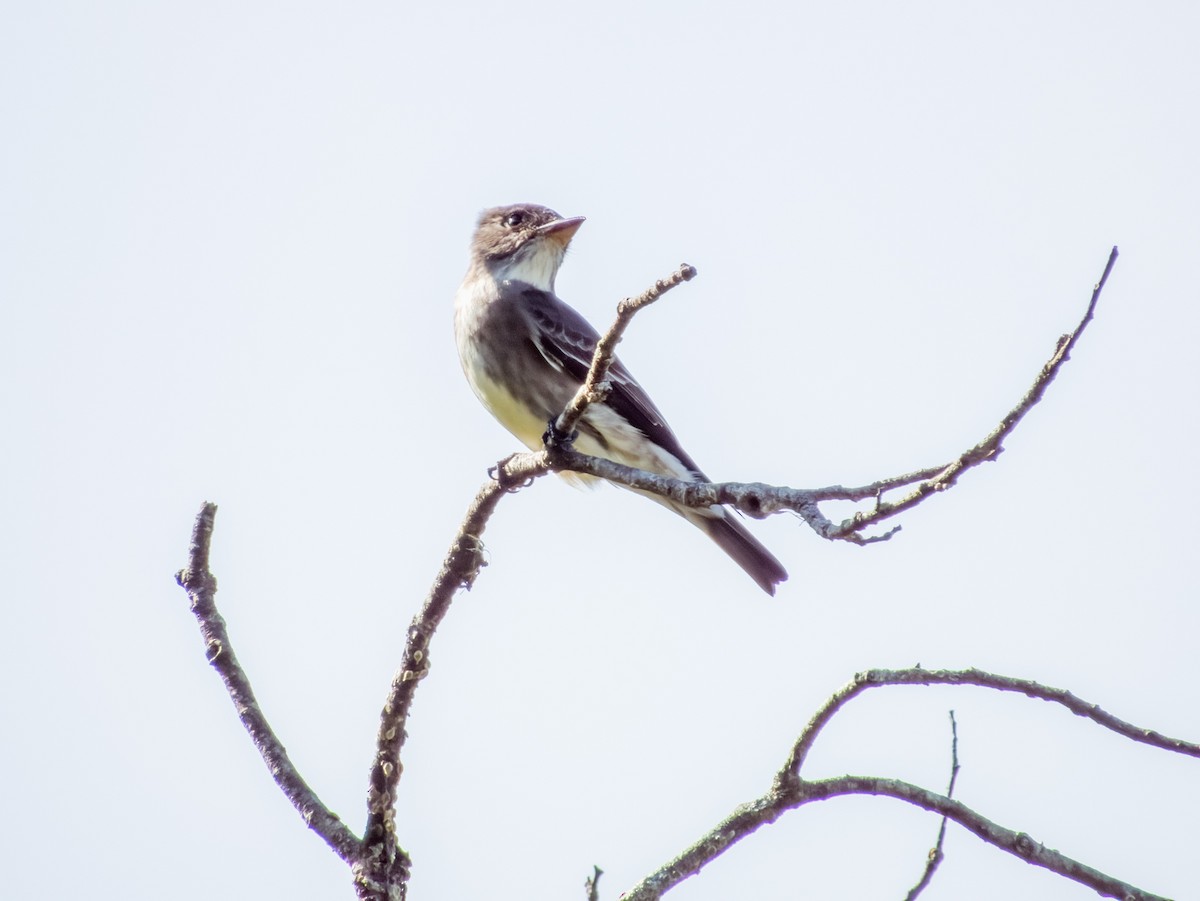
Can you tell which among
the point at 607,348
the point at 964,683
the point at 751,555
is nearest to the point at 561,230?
the point at 751,555

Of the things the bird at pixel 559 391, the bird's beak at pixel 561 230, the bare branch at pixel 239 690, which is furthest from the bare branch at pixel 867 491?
the bird's beak at pixel 561 230

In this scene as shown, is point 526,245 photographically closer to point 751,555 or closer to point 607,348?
point 751,555

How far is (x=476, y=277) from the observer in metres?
9.64

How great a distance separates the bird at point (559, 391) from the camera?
8.17 meters

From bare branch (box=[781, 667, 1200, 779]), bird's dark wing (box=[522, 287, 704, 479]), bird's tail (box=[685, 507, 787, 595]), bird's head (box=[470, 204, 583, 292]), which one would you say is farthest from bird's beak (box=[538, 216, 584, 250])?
bare branch (box=[781, 667, 1200, 779])

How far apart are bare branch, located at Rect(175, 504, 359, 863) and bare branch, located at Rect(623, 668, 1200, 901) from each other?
1.09m

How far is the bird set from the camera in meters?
8.17

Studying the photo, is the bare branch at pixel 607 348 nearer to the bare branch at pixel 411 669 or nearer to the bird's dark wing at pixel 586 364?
the bare branch at pixel 411 669

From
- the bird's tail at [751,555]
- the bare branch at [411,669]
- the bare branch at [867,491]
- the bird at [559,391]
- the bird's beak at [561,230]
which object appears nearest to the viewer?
the bare branch at [867,491]

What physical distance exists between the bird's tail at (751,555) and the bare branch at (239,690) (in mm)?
3661

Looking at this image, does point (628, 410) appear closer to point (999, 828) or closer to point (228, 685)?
point (228, 685)

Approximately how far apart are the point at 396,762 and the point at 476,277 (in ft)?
16.5

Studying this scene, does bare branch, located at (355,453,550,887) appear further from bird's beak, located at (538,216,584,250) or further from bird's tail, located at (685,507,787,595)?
bird's beak, located at (538,216,584,250)

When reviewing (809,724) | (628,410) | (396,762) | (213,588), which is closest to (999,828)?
(809,724)
